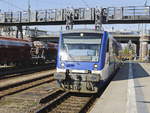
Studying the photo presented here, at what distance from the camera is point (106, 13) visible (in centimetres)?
3550

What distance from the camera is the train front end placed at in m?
12.3

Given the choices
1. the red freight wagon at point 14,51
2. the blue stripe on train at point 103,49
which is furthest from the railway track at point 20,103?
the red freight wagon at point 14,51

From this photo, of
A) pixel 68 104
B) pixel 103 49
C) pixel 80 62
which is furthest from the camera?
pixel 103 49

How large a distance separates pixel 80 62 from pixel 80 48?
25.7 inches

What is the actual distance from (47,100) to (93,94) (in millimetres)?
2753

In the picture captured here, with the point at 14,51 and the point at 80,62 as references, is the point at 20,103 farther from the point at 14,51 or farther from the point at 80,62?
the point at 14,51

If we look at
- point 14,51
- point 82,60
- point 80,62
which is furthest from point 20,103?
point 14,51

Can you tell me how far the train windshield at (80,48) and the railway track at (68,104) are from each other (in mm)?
1584

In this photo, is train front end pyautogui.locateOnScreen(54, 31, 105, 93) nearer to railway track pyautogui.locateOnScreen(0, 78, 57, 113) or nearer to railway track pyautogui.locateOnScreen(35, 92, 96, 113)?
railway track pyautogui.locateOnScreen(35, 92, 96, 113)

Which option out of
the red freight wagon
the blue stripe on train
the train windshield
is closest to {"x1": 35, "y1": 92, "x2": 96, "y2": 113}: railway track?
the blue stripe on train

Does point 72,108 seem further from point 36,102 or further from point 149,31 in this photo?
point 149,31

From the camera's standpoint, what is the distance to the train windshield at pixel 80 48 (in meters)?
12.7

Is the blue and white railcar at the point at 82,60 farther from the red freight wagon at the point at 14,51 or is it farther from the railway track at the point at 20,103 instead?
the red freight wagon at the point at 14,51

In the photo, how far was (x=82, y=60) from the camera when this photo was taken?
1266 centimetres
